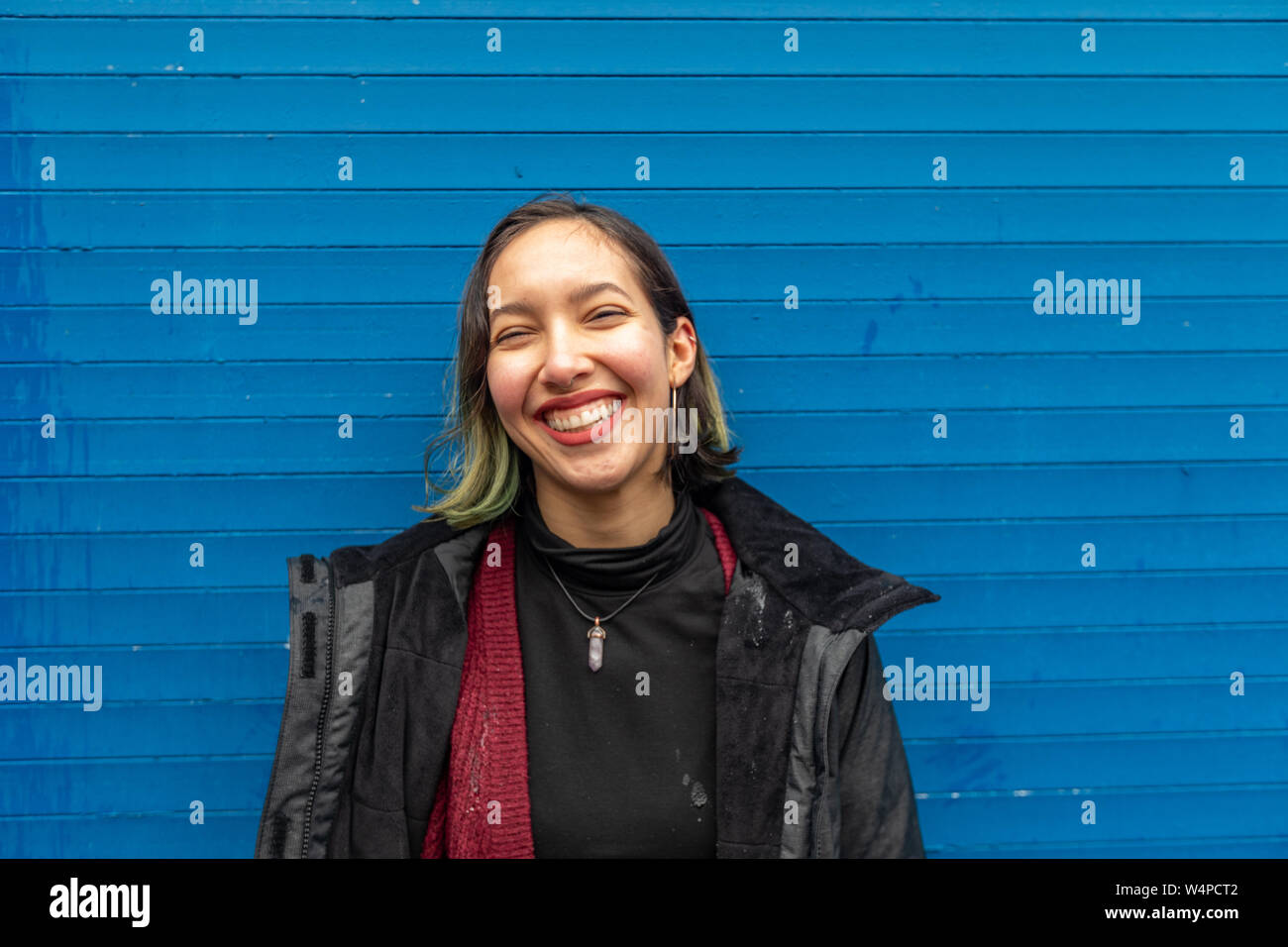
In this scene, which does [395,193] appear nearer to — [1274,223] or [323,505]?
[323,505]

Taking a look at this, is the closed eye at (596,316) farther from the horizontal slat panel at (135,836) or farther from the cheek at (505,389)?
the horizontal slat panel at (135,836)

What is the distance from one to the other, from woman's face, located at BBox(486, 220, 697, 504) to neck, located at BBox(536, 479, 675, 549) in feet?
0.25

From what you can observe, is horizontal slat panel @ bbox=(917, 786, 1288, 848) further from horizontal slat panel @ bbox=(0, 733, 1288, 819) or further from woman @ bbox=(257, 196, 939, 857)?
woman @ bbox=(257, 196, 939, 857)

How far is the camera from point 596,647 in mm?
2209

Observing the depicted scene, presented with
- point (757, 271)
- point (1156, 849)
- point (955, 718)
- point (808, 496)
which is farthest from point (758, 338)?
point (1156, 849)

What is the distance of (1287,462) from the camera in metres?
3.03

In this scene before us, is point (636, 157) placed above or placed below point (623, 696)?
above

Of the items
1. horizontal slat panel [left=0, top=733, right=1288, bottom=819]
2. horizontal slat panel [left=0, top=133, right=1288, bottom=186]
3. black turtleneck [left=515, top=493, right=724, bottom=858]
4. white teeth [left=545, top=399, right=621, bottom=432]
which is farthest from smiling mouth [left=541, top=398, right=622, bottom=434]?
horizontal slat panel [left=0, top=733, right=1288, bottom=819]

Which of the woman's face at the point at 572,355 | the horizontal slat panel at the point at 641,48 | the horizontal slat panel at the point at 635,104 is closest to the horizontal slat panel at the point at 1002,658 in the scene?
the woman's face at the point at 572,355

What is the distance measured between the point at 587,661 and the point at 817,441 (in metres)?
1.18

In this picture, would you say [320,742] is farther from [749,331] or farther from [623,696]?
[749,331]

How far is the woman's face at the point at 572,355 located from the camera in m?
2.10
